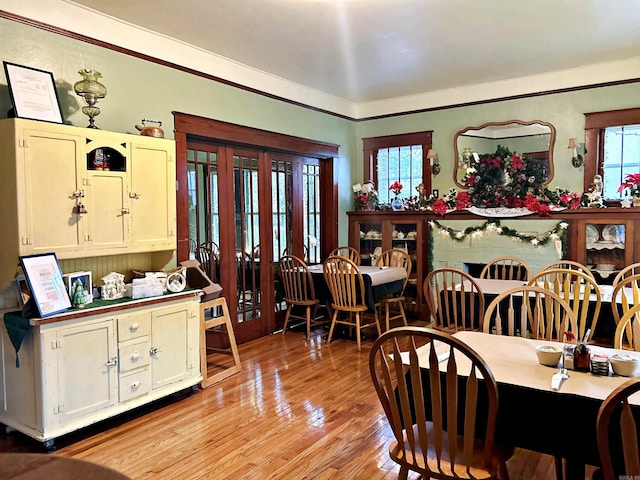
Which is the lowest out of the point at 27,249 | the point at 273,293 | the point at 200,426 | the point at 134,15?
the point at 200,426

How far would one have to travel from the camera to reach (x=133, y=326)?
310cm

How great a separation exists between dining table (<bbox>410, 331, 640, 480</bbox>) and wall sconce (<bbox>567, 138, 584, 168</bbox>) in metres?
3.77

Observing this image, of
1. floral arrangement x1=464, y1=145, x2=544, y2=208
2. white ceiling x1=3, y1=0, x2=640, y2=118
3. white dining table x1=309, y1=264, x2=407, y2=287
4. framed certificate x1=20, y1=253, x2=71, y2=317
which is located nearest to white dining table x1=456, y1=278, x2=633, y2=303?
white dining table x1=309, y1=264, x2=407, y2=287

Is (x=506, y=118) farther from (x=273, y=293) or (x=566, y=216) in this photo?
(x=273, y=293)

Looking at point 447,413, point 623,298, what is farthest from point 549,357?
point 623,298

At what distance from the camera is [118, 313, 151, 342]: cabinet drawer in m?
3.03

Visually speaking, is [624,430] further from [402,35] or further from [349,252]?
[349,252]

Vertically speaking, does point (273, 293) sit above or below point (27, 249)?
below

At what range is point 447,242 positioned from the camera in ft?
18.1

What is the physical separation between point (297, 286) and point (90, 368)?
2501 mm

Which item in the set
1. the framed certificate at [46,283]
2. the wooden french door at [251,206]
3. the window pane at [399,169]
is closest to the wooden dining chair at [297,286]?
the wooden french door at [251,206]

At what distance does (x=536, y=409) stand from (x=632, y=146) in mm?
4230

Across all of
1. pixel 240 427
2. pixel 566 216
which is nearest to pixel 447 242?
pixel 566 216

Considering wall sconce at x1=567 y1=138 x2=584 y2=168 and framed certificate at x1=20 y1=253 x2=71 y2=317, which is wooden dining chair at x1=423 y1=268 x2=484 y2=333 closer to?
wall sconce at x1=567 y1=138 x2=584 y2=168
